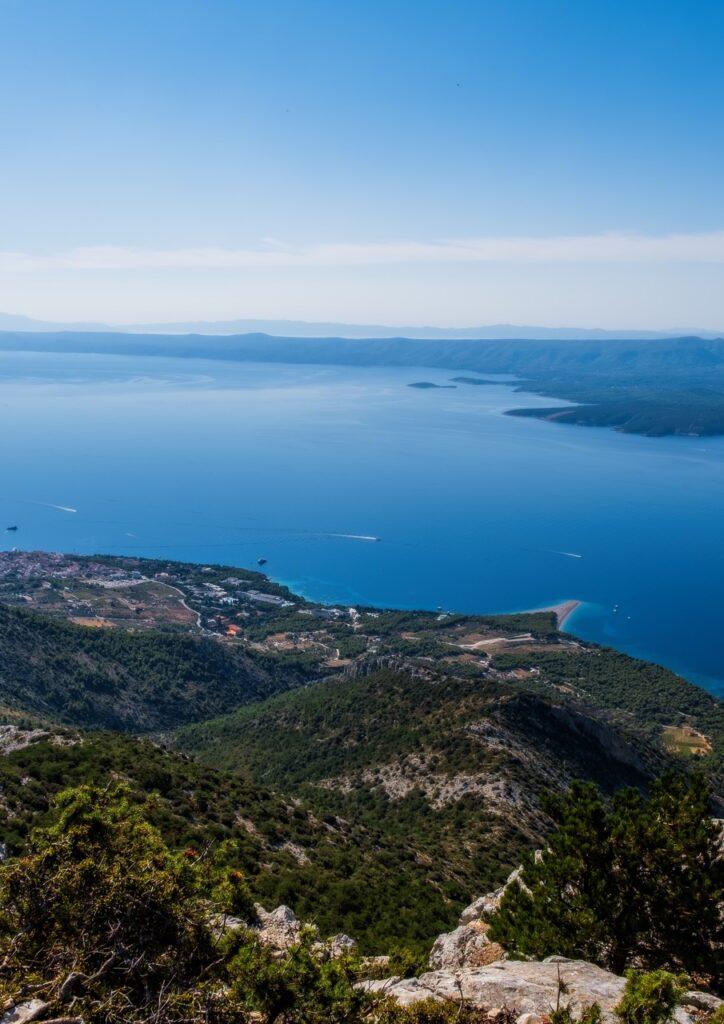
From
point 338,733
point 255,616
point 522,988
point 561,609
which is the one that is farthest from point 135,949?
point 561,609

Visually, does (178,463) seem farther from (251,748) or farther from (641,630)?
(251,748)

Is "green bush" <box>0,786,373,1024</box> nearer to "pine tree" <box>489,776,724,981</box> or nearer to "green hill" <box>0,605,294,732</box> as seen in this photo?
"pine tree" <box>489,776,724,981</box>

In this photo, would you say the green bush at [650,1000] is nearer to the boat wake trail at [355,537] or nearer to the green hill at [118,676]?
the green hill at [118,676]

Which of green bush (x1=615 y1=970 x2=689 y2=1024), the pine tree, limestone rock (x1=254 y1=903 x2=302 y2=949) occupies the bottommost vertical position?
limestone rock (x1=254 y1=903 x2=302 y2=949)

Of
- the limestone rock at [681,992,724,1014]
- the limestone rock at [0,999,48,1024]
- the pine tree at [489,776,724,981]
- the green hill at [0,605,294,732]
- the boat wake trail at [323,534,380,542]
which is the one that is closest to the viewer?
the limestone rock at [0,999,48,1024]

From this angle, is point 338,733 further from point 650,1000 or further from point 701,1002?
point 650,1000

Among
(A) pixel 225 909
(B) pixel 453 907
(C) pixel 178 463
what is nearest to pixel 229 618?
(B) pixel 453 907

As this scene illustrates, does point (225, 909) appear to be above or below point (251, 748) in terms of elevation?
above

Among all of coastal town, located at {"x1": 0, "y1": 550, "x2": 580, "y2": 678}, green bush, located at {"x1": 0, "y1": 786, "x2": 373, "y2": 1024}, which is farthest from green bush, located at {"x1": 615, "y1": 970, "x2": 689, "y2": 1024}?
coastal town, located at {"x1": 0, "y1": 550, "x2": 580, "y2": 678}
